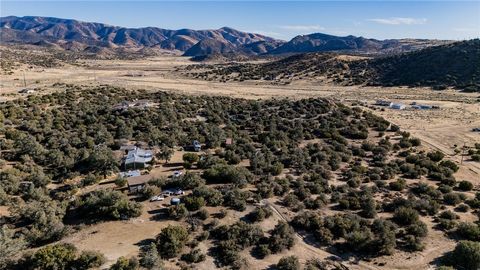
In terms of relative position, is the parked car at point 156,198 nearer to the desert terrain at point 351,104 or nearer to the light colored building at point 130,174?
the desert terrain at point 351,104

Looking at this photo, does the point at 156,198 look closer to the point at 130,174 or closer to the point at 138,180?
the point at 138,180

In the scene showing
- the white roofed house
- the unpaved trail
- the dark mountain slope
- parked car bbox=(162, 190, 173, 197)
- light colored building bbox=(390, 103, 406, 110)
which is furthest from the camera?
the dark mountain slope

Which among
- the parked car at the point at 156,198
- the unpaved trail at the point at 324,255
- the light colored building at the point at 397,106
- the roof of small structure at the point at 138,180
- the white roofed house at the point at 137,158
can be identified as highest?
the light colored building at the point at 397,106

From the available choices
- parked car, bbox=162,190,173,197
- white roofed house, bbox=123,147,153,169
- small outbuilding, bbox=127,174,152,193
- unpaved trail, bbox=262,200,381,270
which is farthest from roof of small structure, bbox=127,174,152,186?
unpaved trail, bbox=262,200,381,270

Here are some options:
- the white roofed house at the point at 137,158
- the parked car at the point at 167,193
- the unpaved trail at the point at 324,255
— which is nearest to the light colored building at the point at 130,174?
the white roofed house at the point at 137,158

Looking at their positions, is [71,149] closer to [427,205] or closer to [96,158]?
[96,158]

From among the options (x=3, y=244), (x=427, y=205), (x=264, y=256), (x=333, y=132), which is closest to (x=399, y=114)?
(x=333, y=132)

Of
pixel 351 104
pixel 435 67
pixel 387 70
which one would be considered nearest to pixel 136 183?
pixel 351 104

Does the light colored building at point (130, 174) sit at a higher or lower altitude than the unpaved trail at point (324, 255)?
higher

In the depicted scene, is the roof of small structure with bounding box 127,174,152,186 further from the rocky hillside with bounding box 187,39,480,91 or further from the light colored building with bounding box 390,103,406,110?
the rocky hillside with bounding box 187,39,480,91
